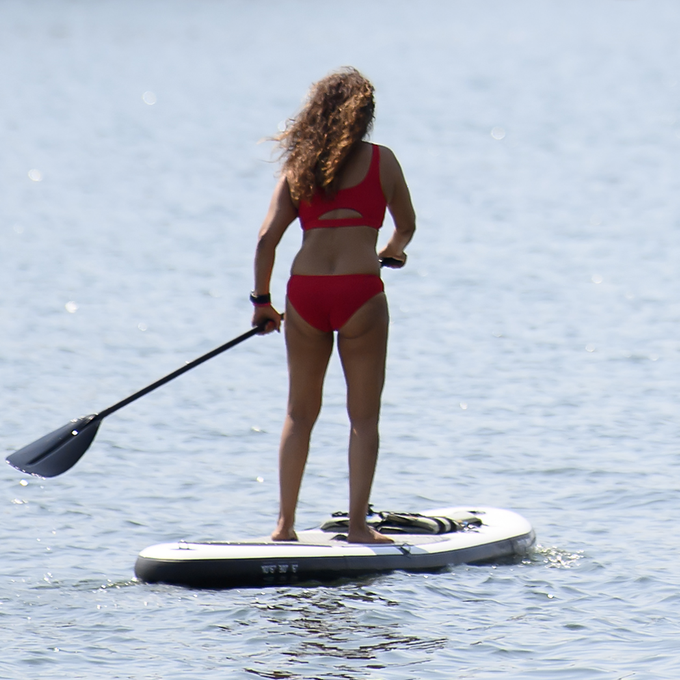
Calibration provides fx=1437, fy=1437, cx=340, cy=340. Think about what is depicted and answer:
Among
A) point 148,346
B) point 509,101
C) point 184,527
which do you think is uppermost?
point 509,101

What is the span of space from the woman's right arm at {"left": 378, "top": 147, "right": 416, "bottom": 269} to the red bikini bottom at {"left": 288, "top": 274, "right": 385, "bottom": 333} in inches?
9.0

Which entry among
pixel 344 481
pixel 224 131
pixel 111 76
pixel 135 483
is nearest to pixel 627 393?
pixel 344 481

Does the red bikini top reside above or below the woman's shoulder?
below

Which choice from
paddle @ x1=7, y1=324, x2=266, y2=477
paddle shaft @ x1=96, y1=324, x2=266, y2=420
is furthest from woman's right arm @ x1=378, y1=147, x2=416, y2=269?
paddle @ x1=7, y1=324, x2=266, y2=477

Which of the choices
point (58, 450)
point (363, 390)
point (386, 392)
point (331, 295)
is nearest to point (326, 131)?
point (331, 295)

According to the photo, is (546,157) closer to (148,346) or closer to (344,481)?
(148,346)

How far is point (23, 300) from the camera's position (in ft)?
42.8

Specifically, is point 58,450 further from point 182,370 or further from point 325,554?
point 325,554

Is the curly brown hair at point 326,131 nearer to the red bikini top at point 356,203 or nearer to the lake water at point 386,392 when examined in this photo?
the red bikini top at point 356,203

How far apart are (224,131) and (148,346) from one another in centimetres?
1722

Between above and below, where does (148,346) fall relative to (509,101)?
below

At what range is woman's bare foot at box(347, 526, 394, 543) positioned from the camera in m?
5.64

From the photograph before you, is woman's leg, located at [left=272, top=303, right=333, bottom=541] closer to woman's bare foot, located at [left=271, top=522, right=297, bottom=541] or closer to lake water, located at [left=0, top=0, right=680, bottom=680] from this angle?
woman's bare foot, located at [left=271, top=522, right=297, bottom=541]

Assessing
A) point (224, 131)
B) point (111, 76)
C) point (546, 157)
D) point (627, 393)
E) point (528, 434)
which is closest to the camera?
point (528, 434)
